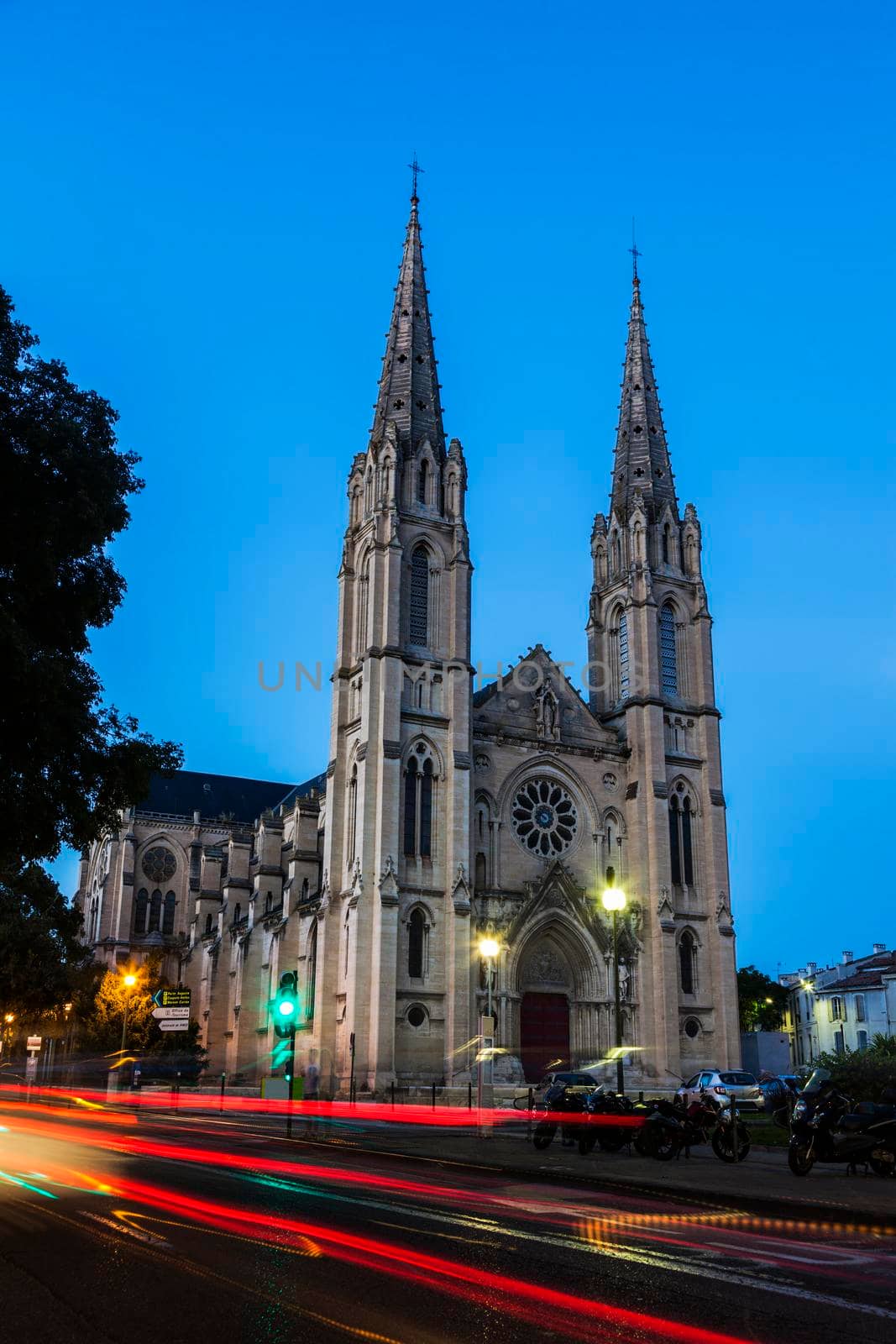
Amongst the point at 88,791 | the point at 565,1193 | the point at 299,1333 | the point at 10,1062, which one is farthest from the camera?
the point at 10,1062

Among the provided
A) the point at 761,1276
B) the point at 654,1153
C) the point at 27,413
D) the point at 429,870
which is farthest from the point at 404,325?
the point at 761,1276

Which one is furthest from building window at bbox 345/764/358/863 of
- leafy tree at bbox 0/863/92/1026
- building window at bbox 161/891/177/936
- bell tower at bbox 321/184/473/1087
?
building window at bbox 161/891/177/936

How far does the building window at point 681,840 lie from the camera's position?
52438 millimetres

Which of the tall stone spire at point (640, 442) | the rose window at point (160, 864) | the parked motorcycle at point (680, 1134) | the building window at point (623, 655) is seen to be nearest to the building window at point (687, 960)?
the building window at point (623, 655)

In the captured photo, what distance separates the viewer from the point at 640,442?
60.3 m

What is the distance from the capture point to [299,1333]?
7.13 meters

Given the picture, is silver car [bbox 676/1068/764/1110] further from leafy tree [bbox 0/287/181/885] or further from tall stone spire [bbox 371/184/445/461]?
tall stone spire [bbox 371/184/445/461]

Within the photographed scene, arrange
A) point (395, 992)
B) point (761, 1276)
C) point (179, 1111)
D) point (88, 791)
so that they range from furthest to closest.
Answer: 1. point (395, 992)
2. point (179, 1111)
3. point (88, 791)
4. point (761, 1276)

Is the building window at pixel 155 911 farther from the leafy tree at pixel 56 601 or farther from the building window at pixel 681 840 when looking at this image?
the leafy tree at pixel 56 601

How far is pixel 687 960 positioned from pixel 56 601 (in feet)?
128

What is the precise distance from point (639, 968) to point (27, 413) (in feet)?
126

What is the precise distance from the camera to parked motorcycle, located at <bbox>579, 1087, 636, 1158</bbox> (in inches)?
824

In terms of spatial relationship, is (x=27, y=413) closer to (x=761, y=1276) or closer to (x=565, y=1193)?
(x=565, y=1193)

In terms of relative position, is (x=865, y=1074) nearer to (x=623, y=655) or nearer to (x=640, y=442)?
(x=623, y=655)
